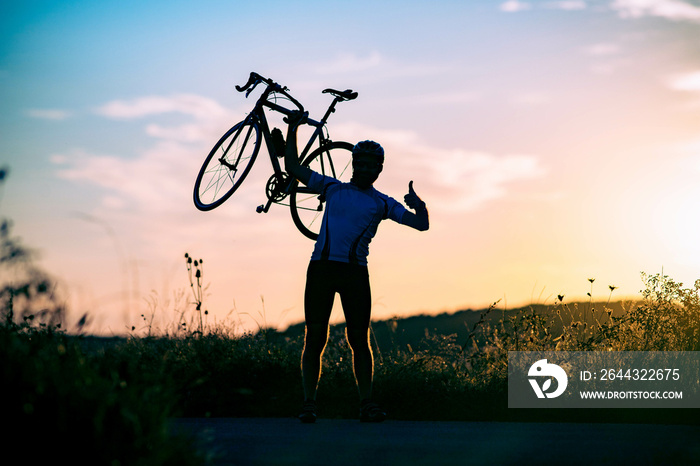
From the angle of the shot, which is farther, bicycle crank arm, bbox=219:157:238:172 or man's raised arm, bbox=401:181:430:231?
bicycle crank arm, bbox=219:157:238:172

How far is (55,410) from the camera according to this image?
357cm

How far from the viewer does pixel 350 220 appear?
6605 millimetres

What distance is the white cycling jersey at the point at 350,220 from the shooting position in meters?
6.61

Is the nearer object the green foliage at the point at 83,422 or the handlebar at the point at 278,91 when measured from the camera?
the green foliage at the point at 83,422

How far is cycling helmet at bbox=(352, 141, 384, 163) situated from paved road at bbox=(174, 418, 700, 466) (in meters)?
2.47

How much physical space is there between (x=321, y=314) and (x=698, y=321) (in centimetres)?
451

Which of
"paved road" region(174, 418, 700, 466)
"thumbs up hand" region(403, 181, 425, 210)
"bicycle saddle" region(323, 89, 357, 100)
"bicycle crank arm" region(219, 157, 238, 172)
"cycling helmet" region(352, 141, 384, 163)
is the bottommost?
"paved road" region(174, 418, 700, 466)

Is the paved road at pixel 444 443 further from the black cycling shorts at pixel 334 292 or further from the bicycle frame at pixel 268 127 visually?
the bicycle frame at pixel 268 127

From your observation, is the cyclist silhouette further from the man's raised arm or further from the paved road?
the paved road

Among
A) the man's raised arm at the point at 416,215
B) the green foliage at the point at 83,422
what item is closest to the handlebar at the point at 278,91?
the man's raised arm at the point at 416,215

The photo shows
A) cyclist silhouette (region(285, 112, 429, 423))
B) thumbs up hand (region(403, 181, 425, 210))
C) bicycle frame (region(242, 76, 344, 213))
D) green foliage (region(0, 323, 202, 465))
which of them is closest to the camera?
green foliage (region(0, 323, 202, 465))

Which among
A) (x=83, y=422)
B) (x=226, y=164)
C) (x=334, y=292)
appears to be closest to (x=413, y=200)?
(x=334, y=292)

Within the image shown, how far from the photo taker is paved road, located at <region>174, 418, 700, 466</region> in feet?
A: 14.7

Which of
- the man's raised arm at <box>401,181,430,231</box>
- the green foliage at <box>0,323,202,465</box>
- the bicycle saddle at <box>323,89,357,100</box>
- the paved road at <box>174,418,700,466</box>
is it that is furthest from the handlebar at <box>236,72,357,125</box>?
the green foliage at <box>0,323,202,465</box>
